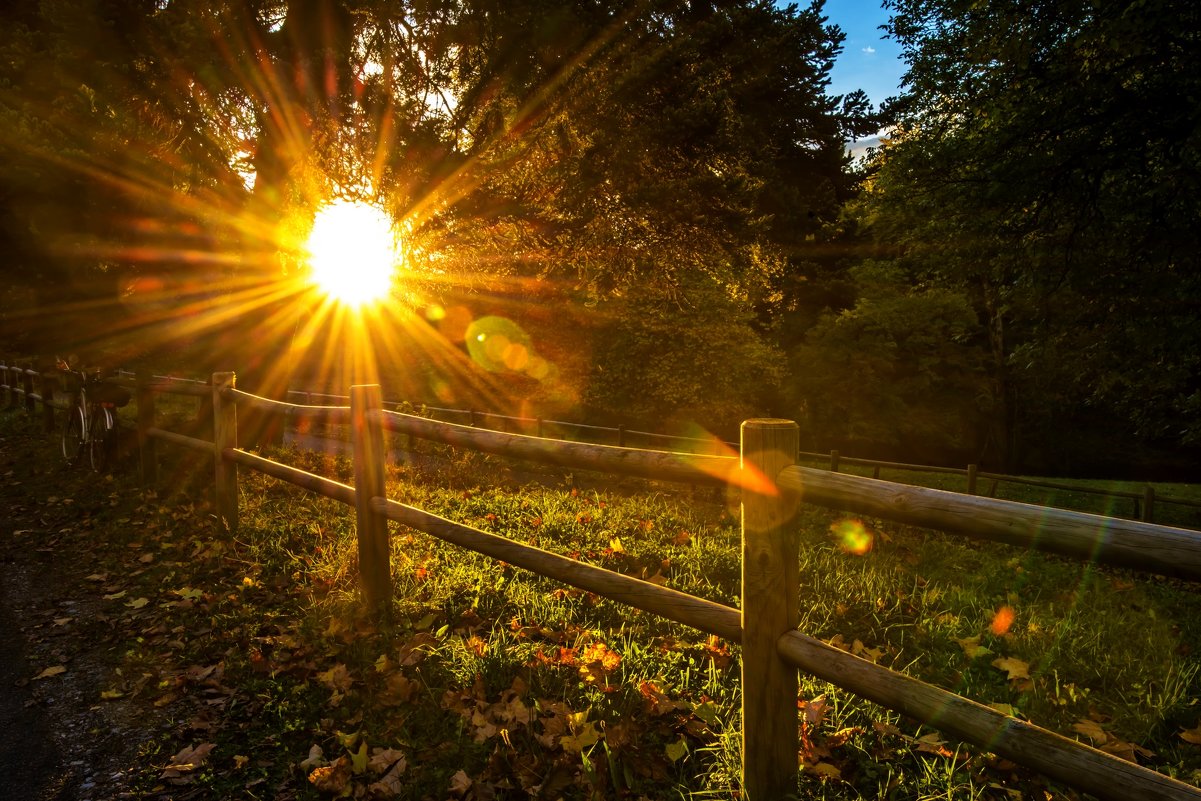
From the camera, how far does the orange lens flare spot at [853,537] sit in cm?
713

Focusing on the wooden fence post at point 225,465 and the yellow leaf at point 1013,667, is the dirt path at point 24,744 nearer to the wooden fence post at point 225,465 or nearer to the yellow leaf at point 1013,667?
the wooden fence post at point 225,465

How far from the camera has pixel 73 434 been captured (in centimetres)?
953

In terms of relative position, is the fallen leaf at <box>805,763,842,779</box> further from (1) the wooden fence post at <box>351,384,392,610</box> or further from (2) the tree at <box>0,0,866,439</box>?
(2) the tree at <box>0,0,866,439</box>

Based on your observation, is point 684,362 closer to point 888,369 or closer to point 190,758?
point 888,369

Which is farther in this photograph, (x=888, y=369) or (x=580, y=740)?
(x=888, y=369)

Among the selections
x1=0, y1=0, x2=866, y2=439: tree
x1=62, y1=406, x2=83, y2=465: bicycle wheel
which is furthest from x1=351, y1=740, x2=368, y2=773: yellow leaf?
x1=62, y1=406, x2=83, y2=465: bicycle wheel

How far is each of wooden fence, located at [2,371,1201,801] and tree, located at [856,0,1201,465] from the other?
7844mm

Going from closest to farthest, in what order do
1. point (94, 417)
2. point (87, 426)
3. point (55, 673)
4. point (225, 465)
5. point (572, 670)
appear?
point (572, 670) < point (55, 673) < point (225, 465) < point (94, 417) < point (87, 426)

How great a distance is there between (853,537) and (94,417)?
10237mm

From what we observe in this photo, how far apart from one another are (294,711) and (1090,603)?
242 inches

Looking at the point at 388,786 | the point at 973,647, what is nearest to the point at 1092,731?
the point at 973,647

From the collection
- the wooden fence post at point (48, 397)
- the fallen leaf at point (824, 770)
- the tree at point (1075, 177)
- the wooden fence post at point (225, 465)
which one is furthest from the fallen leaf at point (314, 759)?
the wooden fence post at point (48, 397)

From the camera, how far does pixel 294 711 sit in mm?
3199

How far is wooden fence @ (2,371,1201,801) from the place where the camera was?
1535mm
